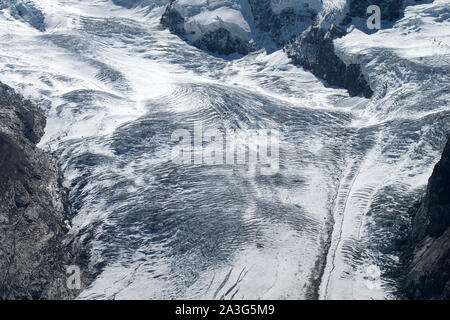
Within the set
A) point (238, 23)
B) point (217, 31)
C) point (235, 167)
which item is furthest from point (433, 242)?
point (217, 31)

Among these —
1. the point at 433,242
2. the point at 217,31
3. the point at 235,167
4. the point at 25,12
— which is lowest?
the point at 235,167

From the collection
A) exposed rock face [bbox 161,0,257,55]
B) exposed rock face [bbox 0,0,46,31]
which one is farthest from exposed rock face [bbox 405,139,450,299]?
exposed rock face [bbox 0,0,46,31]

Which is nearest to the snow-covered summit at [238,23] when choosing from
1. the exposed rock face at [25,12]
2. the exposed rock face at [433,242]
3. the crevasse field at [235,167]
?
the crevasse field at [235,167]

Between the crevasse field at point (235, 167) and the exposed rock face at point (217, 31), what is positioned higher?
the exposed rock face at point (217, 31)

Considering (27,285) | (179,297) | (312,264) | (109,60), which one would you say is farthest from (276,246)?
(109,60)

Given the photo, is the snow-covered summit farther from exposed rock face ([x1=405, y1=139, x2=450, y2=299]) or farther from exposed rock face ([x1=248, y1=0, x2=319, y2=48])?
exposed rock face ([x1=405, y1=139, x2=450, y2=299])

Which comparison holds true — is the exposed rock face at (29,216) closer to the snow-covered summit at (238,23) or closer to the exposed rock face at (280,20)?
the snow-covered summit at (238,23)

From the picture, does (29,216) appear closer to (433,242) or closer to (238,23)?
(433,242)
